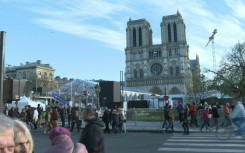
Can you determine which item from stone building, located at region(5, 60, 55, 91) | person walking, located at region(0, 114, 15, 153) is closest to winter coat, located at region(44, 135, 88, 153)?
person walking, located at region(0, 114, 15, 153)

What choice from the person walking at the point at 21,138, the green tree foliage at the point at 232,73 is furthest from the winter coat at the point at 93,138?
the green tree foliage at the point at 232,73

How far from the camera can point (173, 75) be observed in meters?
139

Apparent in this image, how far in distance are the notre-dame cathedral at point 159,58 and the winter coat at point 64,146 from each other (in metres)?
131

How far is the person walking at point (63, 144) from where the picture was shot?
4082 mm

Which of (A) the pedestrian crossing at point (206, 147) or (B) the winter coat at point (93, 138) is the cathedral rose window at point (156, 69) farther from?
(B) the winter coat at point (93, 138)

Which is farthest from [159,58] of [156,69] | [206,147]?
[206,147]

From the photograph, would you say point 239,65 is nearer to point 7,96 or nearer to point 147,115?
point 147,115

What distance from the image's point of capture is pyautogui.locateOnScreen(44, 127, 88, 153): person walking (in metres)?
4.08

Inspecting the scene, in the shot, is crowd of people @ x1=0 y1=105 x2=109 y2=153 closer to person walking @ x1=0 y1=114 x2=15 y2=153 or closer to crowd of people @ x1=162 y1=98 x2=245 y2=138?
person walking @ x1=0 y1=114 x2=15 y2=153

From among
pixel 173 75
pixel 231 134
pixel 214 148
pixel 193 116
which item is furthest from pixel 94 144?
pixel 173 75

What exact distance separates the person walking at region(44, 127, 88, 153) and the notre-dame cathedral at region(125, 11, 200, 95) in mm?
130600

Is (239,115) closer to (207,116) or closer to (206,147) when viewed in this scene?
(206,147)

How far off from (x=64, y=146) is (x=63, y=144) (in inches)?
2.0

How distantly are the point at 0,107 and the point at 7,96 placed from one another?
1421 millimetres
